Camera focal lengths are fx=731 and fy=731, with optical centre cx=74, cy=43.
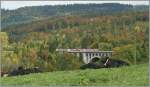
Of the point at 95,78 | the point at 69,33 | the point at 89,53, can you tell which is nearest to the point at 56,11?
the point at 69,33

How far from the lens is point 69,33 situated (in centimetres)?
811

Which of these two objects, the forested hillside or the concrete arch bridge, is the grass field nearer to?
the concrete arch bridge

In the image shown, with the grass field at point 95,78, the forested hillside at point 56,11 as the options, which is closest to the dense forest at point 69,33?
the forested hillside at point 56,11

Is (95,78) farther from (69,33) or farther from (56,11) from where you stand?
(56,11)

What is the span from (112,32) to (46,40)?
2.42ft

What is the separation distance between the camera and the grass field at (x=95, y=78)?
312 inches

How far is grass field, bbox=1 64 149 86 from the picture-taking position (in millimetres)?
7914

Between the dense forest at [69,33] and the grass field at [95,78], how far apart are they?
0.11 meters

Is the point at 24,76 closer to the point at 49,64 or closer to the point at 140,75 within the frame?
the point at 49,64

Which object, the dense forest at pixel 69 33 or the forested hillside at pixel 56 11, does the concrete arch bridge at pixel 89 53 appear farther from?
the forested hillside at pixel 56 11

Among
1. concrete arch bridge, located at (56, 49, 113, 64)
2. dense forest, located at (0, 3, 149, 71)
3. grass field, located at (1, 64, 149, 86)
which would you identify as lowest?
grass field, located at (1, 64, 149, 86)

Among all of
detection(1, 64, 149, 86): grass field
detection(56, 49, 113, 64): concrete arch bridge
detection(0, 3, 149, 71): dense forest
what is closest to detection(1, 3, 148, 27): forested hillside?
detection(0, 3, 149, 71): dense forest

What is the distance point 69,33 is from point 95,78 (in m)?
0.58

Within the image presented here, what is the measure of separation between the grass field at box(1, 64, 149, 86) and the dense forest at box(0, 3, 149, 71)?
11 centimetres
